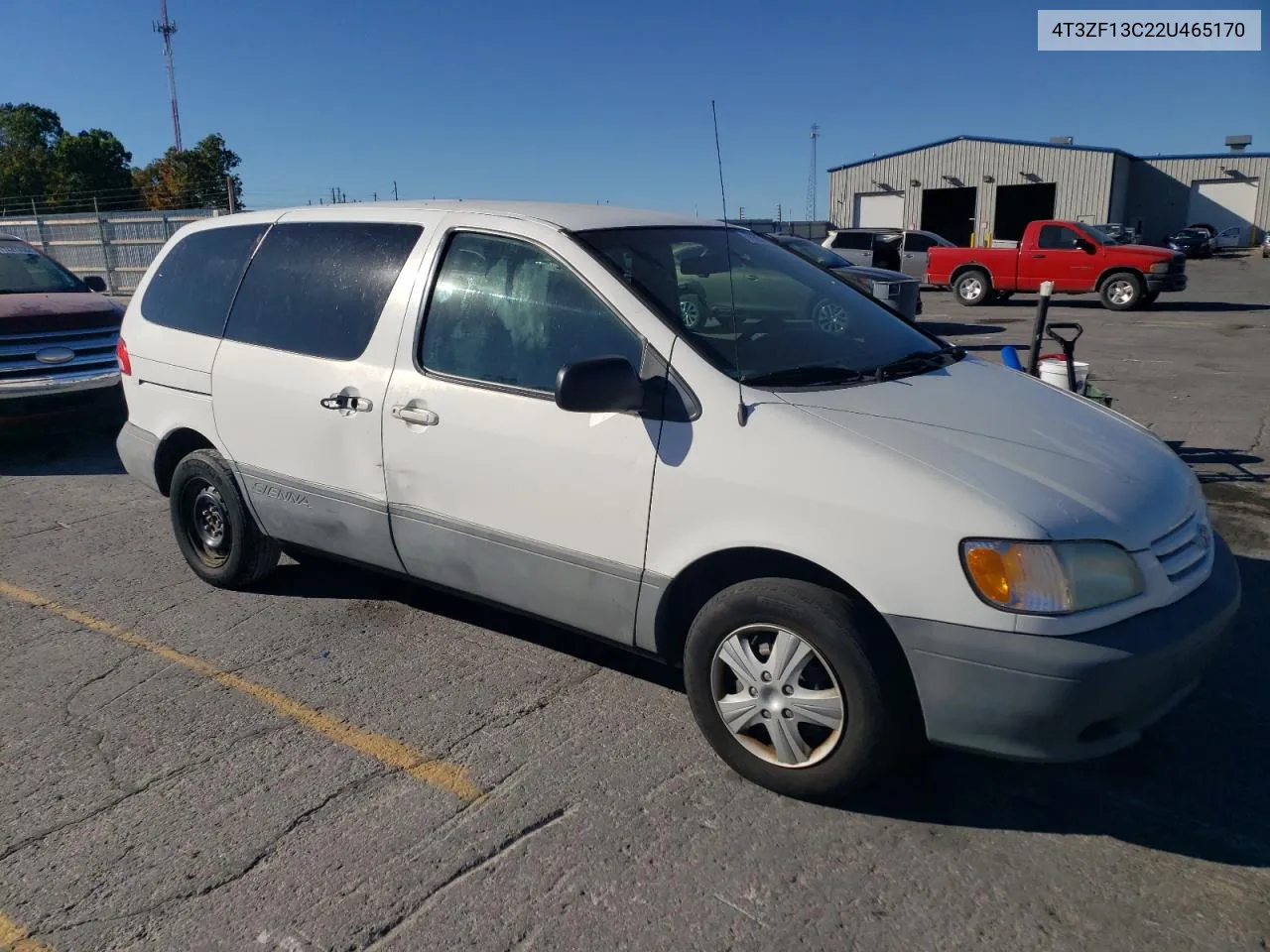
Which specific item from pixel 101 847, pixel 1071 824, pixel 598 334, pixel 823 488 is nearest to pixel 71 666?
pixel 101 847

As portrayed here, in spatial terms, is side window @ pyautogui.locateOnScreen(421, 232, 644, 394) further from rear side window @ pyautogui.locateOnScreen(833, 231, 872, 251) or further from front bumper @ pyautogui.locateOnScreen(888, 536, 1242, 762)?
rear side window @ pyautogui.locateOnScreen(833, 231, 872, 251)

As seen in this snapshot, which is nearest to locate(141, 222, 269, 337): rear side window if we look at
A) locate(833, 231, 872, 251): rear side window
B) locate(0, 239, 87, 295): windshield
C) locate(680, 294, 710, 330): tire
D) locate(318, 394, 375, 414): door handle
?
locate(318, 394, 375, 414): door handle

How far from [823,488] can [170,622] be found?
3.15m

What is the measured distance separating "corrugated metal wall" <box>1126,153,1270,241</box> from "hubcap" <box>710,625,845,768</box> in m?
53.6

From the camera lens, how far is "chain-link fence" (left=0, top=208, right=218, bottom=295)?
2253 centimetres

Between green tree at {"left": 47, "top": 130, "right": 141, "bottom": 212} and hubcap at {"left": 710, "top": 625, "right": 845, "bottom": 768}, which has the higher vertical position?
green tree at {"left": 47, "top": 130, "right": 141, "bottom": 212}

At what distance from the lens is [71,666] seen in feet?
13.2

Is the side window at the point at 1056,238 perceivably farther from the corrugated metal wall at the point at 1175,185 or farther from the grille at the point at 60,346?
the corrugated metal wall at the point at 1175,185

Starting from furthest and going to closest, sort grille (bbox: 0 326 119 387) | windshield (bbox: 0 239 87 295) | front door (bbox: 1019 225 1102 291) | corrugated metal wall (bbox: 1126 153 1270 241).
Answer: corrugated metal wall (bbox: 1126 153 1270 241) → front door (bbox: 1019 225 1102 291) → windshield (bbox: 0 239 87 295) → grille (bbox: 0 326 119 387)

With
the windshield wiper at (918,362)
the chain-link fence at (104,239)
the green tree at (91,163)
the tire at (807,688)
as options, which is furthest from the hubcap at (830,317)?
the green tree at (91,163)

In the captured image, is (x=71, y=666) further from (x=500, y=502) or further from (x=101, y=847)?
(x=500, y=502)

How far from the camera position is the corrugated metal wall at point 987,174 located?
4359 centimetres

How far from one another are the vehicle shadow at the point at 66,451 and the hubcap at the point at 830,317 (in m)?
5.74

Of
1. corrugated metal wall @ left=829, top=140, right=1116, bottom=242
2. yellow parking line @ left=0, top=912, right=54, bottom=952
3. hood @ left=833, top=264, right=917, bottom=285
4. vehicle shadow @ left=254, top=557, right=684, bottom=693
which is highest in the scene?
corrugated metal wall @ left=829, top=140, right=1116, bottom=242
